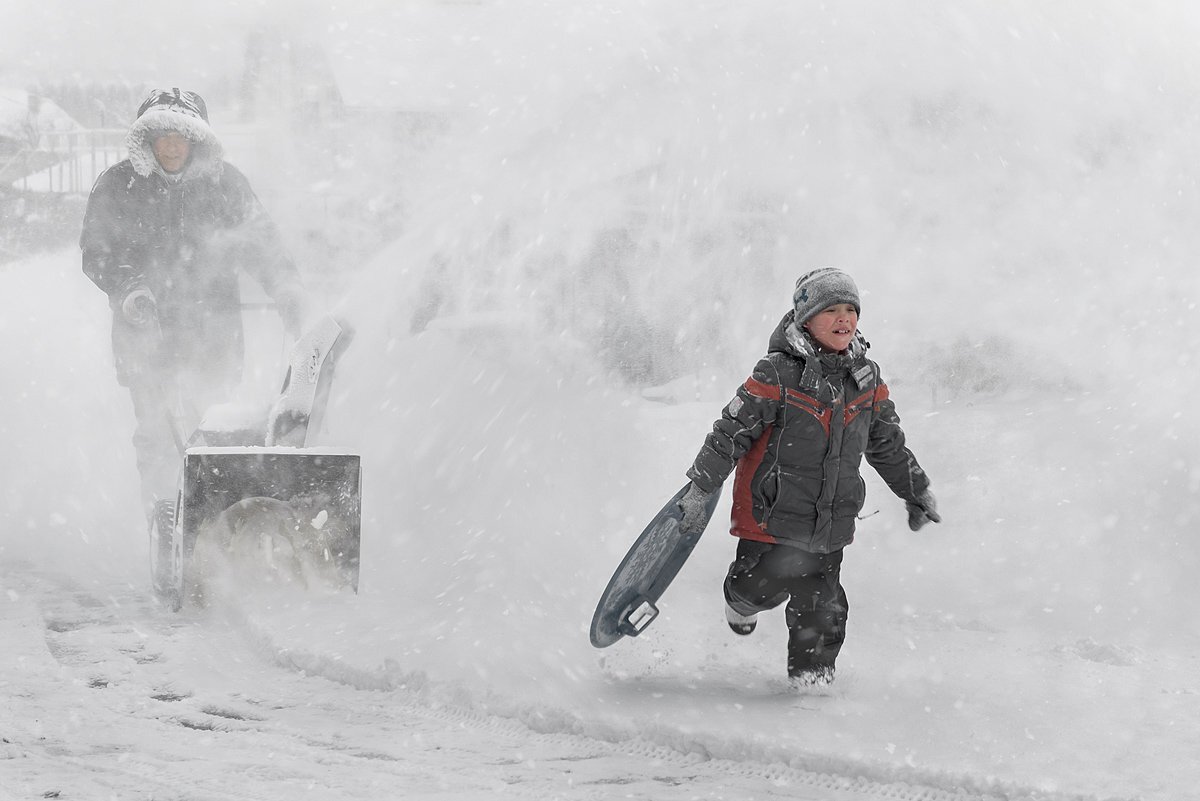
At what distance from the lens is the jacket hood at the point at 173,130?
5.24 metres

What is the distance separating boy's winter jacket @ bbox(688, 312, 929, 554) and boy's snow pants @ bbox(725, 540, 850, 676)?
5 cm

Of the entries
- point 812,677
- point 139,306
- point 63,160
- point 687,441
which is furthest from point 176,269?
point 63,160

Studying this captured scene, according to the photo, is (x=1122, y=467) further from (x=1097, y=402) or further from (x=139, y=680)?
(x=139, y=680)

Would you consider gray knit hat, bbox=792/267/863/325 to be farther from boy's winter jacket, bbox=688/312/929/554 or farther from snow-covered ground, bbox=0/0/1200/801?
snow-covered ground, bbox=0/0/1200/801

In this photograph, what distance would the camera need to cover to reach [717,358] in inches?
315

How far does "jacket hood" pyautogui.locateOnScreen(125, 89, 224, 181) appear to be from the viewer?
5.24 metres

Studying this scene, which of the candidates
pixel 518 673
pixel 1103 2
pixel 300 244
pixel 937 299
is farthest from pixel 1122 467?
pixel 300 244

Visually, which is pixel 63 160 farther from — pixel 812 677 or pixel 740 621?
pixel 812 677

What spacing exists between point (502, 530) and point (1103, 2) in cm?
593

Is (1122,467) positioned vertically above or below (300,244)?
below

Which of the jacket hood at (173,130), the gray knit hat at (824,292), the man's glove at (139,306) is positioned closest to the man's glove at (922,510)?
the gray knit hat at (824,292)

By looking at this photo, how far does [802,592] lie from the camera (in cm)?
319

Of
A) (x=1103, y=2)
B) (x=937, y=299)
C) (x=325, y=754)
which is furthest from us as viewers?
(x=1103, y=2)

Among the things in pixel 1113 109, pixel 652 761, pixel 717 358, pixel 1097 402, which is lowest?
pixel 652 761
